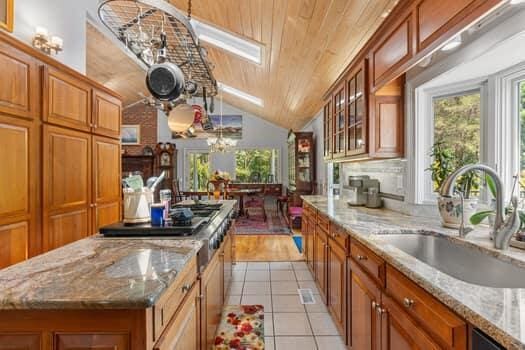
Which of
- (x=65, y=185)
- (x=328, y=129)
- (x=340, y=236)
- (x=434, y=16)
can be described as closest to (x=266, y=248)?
(x=328, y=129)

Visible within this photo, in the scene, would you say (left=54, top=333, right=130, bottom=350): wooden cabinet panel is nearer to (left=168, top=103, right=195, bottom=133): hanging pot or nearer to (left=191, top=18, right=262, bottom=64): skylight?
(left=168, top=103, right=195, bottom=133): hanging pot

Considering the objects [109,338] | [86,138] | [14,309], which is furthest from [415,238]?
[86,138]

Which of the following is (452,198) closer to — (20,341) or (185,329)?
(185,329)

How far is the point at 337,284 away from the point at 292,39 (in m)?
2.47

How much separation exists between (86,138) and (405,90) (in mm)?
2817

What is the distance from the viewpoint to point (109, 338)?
0.86 meters

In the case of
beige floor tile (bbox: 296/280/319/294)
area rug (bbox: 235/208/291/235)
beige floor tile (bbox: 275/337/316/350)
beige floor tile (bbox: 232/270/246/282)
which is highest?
area rug (bbox: 235/208/291/235)

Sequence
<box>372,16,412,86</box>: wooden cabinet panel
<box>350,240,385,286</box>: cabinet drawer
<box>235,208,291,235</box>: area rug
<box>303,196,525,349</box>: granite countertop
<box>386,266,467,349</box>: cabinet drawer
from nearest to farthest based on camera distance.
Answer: <box>303,196,525,349</box>: granite countertop < <box>386,266,467,349</box>: cabinet drawer < <box>350,240,385,286</box>: cabinet drawer < <box>372,16,412,86</box>: wooden cabinet panel < <box>235,208,291,235</box>: area rug

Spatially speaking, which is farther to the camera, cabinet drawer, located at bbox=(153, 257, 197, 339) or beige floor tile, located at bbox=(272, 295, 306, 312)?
beige floor tile, located at bbox=(272, 295, 306, 312)

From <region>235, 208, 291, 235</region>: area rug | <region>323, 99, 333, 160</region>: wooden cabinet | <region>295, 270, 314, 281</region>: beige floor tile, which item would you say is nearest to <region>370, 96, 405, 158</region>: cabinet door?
<region>323, 99, 333, 160</region>: wooden cabinet

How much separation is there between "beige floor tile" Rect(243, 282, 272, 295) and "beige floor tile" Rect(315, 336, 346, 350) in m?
0.91

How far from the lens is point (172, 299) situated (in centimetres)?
106

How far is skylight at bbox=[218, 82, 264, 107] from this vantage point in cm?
671

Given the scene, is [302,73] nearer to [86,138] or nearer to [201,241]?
[86,138]
